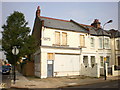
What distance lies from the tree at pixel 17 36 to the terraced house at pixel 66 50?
1.98m

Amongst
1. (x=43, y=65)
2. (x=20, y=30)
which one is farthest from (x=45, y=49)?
(x=20, y=30)

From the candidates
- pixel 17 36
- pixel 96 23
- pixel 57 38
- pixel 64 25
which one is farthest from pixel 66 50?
pixel 96 23

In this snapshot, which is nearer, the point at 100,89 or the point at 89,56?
the point at 100,89

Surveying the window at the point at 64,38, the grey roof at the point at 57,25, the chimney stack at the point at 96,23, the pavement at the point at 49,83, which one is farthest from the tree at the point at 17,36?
the chimney stack at the point at 96,23

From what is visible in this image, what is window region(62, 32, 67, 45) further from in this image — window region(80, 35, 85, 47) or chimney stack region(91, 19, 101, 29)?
chimney stack region(91, 19, 101, 29)

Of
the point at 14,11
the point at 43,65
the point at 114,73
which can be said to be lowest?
the point at 114,73

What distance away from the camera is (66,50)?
22.1m

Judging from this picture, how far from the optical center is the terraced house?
20.5m

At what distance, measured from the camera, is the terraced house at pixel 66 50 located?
20516 mm

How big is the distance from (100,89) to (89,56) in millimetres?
13183

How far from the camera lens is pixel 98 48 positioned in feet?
82.9

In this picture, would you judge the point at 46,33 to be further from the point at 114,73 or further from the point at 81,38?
the point at 114,73

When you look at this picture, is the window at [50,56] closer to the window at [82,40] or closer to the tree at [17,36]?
the tree at [17,36]

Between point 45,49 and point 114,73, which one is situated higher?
point 45,49
